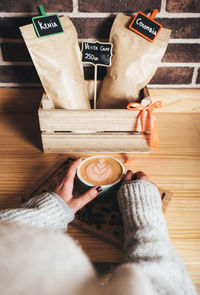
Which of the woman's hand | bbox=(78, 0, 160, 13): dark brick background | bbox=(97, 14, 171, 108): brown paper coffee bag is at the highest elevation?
bbox=(78, 0, 160, 13): dark brick background

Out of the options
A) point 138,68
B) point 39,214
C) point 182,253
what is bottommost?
point 182,253

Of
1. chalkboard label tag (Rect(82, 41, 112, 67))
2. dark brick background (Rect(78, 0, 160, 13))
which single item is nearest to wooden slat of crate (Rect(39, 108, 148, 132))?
chalkboard label tag (Rect(82, 41, 112, 67))

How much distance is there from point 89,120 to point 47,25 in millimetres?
362

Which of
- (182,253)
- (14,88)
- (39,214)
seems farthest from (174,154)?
(14,88)

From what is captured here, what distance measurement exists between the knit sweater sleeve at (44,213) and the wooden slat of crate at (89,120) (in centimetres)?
29

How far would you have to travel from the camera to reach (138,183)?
2.45ft

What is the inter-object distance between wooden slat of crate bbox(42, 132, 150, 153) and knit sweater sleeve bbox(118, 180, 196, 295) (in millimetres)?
244

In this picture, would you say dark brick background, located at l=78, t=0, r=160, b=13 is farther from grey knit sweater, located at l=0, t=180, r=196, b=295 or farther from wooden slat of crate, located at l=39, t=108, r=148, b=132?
grey knit sweater, located at l=0, t=180, r=196, b=295

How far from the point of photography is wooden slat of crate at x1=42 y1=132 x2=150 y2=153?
95 cm

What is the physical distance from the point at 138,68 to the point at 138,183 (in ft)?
1.51

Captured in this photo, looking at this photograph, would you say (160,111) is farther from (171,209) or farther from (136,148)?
(171,209)

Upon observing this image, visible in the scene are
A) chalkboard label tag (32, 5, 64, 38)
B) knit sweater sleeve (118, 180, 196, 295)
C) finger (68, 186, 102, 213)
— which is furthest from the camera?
chalkboard label tag (32, 5, 64, 38)

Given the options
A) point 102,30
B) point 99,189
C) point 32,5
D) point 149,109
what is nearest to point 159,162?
point 149,109

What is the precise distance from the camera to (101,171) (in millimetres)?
821
